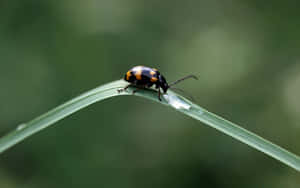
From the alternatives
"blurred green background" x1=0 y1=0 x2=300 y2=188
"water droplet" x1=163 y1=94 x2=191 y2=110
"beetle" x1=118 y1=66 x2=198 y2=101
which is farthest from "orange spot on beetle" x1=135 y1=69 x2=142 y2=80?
"blurred green background" x1=0 y1=0 x2=300 y2=188

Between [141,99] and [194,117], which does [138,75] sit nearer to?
[194,117]

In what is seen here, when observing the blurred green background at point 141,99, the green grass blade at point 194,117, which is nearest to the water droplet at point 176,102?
the green grass blade at point 194,117

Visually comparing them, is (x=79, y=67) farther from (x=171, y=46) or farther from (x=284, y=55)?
(x=284, y=55)

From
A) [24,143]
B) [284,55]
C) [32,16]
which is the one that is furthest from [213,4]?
[24,143]

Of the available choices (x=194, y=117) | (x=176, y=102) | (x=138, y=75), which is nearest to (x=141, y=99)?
(x=138, y=75)

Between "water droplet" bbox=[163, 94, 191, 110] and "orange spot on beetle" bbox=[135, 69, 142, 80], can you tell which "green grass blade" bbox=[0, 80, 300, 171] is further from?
"orange spot on beetle" bbox=[135, 69, 142, 80]

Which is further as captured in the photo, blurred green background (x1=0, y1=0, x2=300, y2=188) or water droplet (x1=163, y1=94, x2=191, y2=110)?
blurred green background (x1=0, y1=0, x2=300, y2=188)
